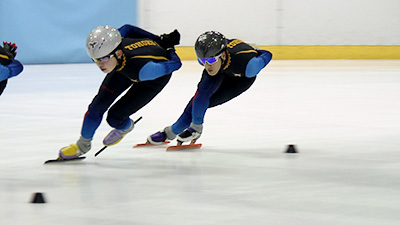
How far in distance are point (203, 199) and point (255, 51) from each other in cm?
185

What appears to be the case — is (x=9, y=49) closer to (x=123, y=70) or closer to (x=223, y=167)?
(x=123, y=70)

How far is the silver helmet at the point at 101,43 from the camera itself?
14.6 ft

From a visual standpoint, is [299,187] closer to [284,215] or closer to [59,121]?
[284,215]

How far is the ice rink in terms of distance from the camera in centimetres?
331

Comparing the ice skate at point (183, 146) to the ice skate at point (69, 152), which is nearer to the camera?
the ice skate at point (69, 152)

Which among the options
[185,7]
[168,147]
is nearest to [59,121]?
[168,147]

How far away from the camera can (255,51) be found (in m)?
5.19

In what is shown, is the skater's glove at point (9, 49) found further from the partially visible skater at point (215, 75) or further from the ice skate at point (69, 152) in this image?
the partially visible skater at point (215, 75)

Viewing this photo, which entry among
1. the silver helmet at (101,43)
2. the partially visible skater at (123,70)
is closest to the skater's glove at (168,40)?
the partially visible skater at (123,70)

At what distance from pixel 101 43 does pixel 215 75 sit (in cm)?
107

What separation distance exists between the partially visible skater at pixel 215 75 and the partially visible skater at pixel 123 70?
0.23 m

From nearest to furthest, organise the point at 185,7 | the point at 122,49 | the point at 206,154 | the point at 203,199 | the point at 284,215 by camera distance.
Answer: the point at 284,215 → the point at 203,199 → the point at 122,49 → the point at 206,154 → the point at 185,7

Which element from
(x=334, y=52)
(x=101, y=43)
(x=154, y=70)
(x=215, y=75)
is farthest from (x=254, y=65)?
(x=334, y=52)

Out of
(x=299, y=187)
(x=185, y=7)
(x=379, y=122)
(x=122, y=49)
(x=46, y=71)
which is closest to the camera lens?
(x=299, y=187)
